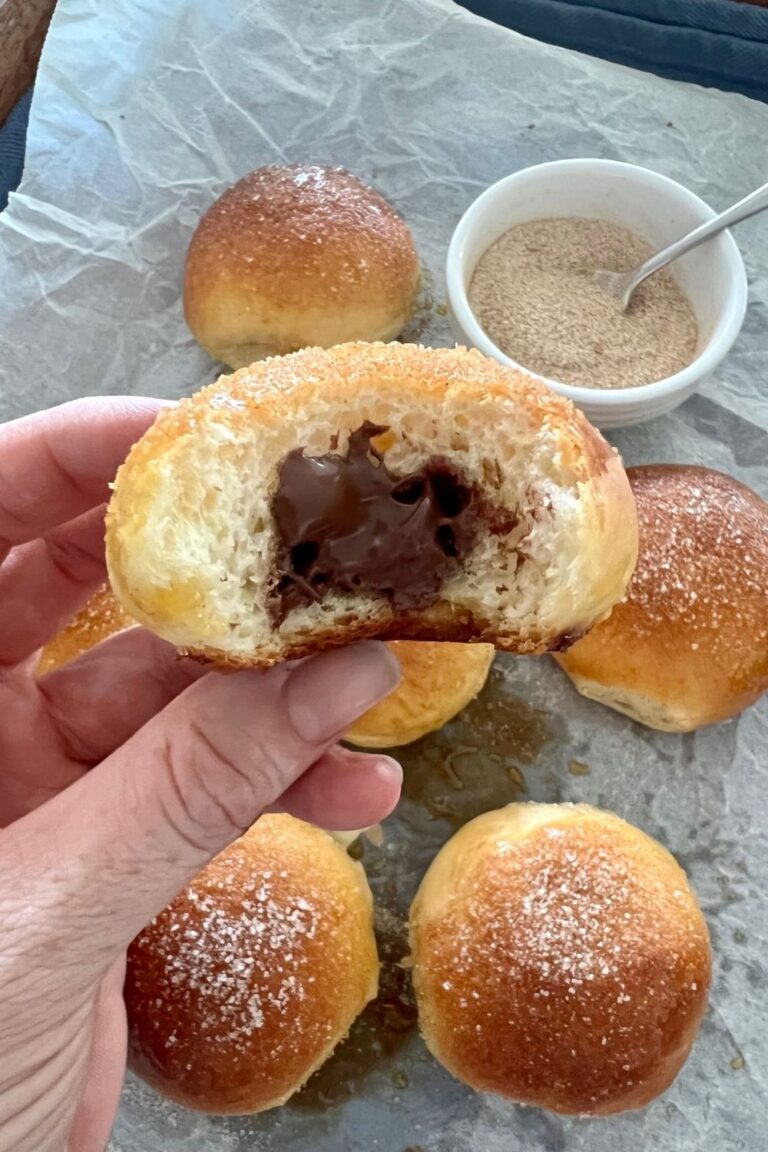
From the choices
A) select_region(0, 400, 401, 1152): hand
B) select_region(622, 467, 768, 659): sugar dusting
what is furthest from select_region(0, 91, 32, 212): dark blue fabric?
select_region(622, 467, 768, 659): sugar dusting

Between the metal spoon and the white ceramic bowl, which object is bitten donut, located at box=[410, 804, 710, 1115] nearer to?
the white ceramic bowl

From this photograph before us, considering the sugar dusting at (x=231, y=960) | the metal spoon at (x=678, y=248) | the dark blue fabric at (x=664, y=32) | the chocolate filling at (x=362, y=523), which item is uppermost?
the chocolate filling at (x=362, y=523)

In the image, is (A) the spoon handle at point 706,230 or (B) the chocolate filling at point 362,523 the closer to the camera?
(B) the chocolate filling at point 362,523

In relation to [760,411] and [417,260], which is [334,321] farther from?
[760,411]

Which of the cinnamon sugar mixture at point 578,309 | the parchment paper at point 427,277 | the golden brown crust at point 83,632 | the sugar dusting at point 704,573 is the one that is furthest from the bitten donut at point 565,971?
the cinnamon sugar mixture at point 578,309

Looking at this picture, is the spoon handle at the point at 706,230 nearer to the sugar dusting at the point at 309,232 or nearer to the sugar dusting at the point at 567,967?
the sugar dusting at the point at 309,232

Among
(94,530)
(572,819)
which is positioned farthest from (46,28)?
(572,819)
